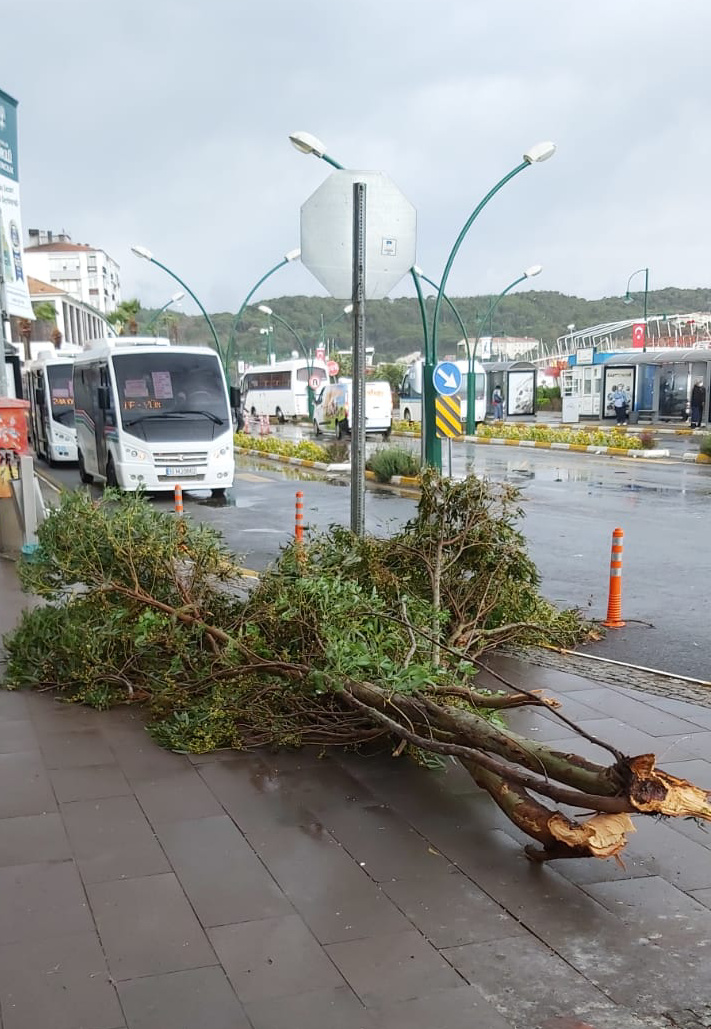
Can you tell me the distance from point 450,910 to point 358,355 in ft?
16.6

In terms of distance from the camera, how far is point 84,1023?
10.5 ft

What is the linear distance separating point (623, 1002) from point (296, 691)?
8.95 feet

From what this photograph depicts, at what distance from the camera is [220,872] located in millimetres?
4238

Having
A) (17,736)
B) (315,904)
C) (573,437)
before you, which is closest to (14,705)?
(17,736)

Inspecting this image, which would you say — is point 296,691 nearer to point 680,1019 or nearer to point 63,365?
point 680,1019

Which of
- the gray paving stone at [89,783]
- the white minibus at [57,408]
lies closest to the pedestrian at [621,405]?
the white minibus at [57,408]

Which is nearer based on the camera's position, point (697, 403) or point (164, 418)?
point (164, 418)

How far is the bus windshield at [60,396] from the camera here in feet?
92.2

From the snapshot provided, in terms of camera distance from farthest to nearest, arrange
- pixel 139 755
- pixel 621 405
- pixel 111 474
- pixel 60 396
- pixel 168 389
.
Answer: pixel 621 405
pixel 60 396
pixel 111 474
pixel 168 389
pixel 139 755

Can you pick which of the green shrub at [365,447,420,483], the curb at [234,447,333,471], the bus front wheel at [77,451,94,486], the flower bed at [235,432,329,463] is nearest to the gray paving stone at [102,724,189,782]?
the green shrub at [365,447,420,483]

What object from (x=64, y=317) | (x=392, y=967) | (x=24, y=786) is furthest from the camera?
(x=64, y=317)

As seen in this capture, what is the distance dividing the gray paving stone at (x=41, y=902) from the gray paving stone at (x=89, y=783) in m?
0.77

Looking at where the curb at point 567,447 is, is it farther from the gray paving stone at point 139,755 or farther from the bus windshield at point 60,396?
the gray paving stone at point 139,755

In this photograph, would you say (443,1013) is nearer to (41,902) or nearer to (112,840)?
(41,902)
